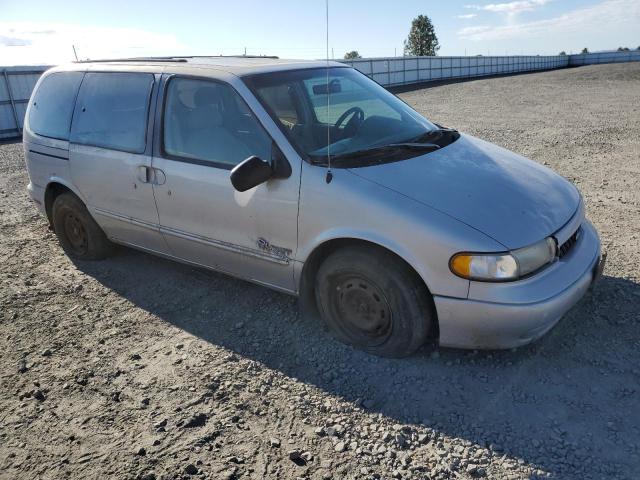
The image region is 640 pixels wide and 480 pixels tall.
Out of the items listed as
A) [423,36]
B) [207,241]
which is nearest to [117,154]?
[207,241]

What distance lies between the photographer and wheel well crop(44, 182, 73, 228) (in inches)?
188

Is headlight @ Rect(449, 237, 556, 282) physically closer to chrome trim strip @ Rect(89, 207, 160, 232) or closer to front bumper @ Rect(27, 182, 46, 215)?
chrome trim strip @ Rect(89, 207, 160, 232)

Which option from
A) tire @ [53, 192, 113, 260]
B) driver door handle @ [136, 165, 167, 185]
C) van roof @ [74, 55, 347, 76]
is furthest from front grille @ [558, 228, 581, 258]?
tire @ [53, 192, 113, 260]

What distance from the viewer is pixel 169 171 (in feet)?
12.1

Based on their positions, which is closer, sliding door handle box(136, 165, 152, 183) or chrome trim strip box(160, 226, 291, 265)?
chrome trim strip box(160, 226, 291, 265)

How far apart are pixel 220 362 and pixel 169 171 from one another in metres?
1.43

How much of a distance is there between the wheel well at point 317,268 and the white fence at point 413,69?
15.4 meters

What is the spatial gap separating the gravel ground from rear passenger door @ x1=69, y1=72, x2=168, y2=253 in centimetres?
55

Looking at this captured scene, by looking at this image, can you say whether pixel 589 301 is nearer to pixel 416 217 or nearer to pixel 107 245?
pixel 416 217

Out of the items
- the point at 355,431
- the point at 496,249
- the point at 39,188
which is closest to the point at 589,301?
the point at 496,249

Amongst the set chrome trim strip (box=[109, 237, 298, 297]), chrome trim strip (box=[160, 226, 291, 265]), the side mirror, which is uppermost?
the side mirror

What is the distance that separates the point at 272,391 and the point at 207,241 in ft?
4.14

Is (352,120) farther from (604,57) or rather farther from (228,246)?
(604,57)

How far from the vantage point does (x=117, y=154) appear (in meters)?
4.04
